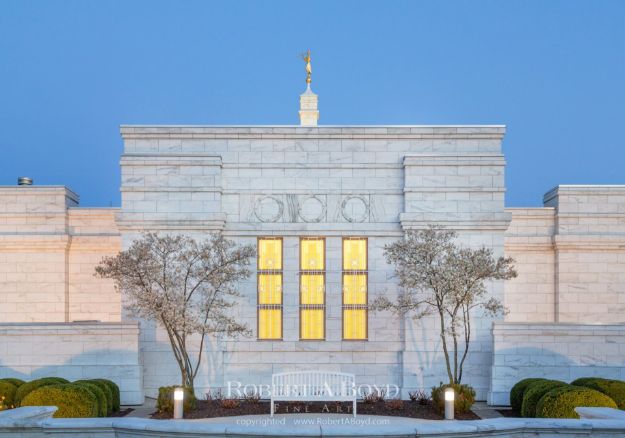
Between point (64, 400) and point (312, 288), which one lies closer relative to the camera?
point (64, 400)

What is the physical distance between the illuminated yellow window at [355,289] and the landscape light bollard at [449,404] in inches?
205

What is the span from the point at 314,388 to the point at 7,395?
7089 millimetres

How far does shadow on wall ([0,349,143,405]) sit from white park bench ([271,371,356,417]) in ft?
13.3

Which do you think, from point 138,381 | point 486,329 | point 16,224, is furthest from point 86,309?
point 486,329

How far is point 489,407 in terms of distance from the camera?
711 inches

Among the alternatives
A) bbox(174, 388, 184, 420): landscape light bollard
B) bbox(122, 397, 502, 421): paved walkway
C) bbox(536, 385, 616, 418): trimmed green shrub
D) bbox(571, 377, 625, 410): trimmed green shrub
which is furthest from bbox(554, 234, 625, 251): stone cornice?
bbox(174, 388, 184, 420): landscape light bollard

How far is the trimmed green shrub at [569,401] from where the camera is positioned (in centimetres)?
1366

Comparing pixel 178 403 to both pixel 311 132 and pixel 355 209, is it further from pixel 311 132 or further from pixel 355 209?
pixel 311 132

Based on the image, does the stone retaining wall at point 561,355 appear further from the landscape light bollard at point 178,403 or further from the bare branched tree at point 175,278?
the landscape light bollard at point 178,403

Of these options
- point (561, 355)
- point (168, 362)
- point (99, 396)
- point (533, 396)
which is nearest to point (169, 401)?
point (99, 396)

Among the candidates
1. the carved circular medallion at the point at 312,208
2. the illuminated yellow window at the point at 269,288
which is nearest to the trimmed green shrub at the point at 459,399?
the illuminated yellow window at the point at 269,288

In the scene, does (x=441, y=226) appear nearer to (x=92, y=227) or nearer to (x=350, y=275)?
(x=350, y=275)

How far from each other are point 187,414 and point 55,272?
903 centimetres

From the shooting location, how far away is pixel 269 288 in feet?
64.9
